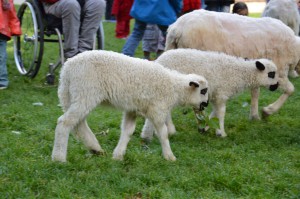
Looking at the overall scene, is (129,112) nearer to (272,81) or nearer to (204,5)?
(272,81)

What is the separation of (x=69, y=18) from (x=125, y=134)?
2895mm

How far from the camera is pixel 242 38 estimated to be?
6.47 m

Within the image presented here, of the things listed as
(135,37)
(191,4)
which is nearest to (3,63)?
(135,37)

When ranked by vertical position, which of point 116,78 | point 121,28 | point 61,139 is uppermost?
point 116,78

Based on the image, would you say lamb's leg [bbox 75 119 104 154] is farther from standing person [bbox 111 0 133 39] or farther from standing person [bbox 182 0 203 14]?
standing person [bbox 111 0 133 39]

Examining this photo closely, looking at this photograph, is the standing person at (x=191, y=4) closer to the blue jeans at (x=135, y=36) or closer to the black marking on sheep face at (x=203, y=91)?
the blue jeans at (x=135, y=36)

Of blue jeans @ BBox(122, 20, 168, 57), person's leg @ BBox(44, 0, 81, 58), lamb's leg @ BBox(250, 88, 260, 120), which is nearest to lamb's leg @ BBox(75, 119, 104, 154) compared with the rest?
lamb's leg @ BBox(250, 88, 260, 120)

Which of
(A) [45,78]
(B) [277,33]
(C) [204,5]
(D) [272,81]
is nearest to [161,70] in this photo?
(D) [272,81]

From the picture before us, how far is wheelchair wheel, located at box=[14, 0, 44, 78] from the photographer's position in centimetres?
741

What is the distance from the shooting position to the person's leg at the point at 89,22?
298 inches

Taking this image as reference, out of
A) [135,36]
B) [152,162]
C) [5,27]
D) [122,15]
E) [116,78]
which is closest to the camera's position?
[116,78]

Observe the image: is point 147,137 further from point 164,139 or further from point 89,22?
point 89,22

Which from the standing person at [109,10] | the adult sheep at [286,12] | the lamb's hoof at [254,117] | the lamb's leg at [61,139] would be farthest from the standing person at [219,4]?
the standing person at [109,10]

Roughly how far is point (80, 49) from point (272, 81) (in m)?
2.78
